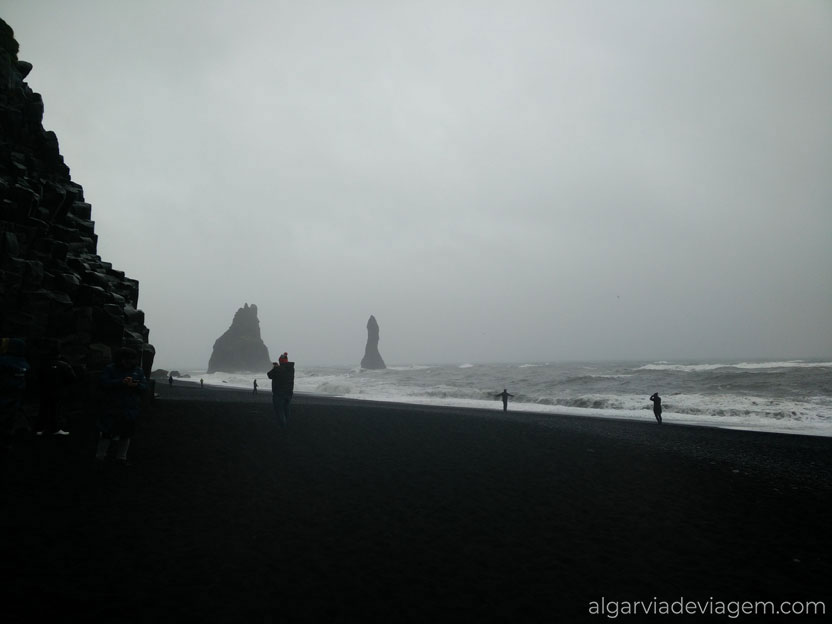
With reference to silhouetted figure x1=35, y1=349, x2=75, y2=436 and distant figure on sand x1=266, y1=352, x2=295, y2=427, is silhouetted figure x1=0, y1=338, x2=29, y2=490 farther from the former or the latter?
distant figure on sand x1=266, y1=352, x2=295, y2=427

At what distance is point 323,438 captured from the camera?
50.1ft

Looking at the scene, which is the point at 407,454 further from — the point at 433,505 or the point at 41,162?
the point at 41,162

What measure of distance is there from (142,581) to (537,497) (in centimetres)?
740

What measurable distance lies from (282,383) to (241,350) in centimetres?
13893

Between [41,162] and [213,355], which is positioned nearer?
[41,162]

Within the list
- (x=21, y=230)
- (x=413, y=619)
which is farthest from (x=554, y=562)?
(x=21, y=230)

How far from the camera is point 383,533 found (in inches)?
269

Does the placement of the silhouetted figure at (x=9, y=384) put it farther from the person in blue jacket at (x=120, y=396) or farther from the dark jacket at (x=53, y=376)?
the dark jacket at (x=53, y=376)

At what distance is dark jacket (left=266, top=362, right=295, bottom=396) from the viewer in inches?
608

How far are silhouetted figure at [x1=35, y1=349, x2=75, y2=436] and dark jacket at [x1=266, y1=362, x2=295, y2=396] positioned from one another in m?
5.86

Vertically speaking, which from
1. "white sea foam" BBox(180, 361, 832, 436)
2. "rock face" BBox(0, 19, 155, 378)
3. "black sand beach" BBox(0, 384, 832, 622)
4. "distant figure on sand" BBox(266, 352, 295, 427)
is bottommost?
"white sea foam" BBox(180, 361, 832, 436)

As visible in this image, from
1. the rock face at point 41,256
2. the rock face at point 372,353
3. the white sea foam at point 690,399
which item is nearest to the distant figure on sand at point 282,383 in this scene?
the rock face at point 41,256

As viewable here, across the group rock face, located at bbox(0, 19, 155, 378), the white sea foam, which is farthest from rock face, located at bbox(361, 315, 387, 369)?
rock face, located at bbox(0, 19, 155, 378)

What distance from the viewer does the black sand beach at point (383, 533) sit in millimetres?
4723
